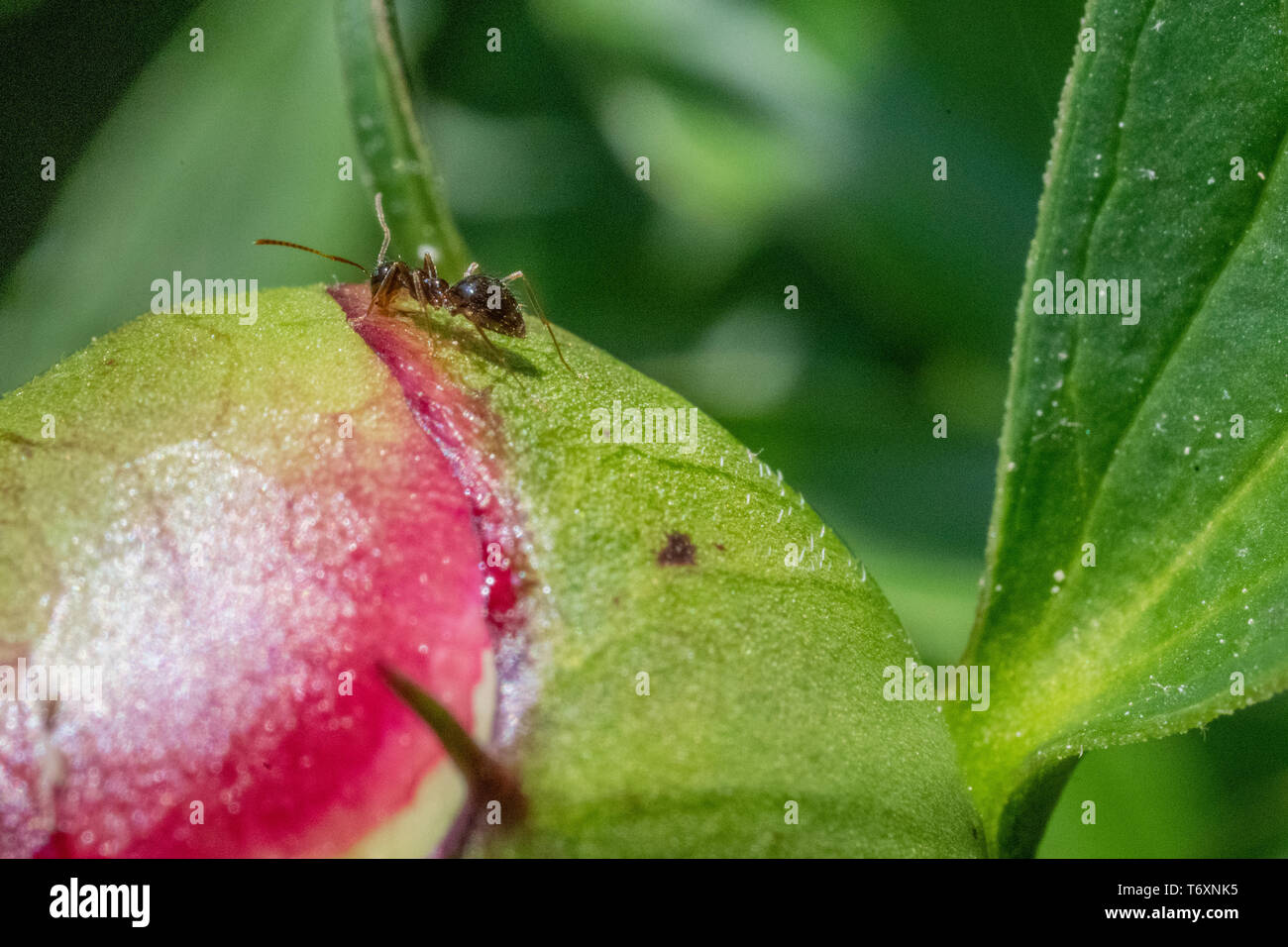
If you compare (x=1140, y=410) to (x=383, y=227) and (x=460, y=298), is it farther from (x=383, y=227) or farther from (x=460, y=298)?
(x=383, y=227)

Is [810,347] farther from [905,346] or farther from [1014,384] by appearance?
[1014,384]

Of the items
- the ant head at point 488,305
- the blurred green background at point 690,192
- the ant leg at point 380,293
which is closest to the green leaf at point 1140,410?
the ant head at point 488,305

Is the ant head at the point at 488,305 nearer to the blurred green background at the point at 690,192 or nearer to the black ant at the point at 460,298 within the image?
the black ant at the point at 460,298

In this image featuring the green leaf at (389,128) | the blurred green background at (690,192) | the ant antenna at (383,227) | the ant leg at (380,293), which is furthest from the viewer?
the blurred green background at (690,192)

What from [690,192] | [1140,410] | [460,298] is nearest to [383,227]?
[460,298]

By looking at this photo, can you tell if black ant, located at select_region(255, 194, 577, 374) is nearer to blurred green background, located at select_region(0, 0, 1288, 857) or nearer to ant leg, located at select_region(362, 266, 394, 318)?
ant leg, located at select_region(362, 266, 394, 318)

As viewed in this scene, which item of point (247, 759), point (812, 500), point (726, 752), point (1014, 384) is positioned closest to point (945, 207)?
A: point (812, 500)
